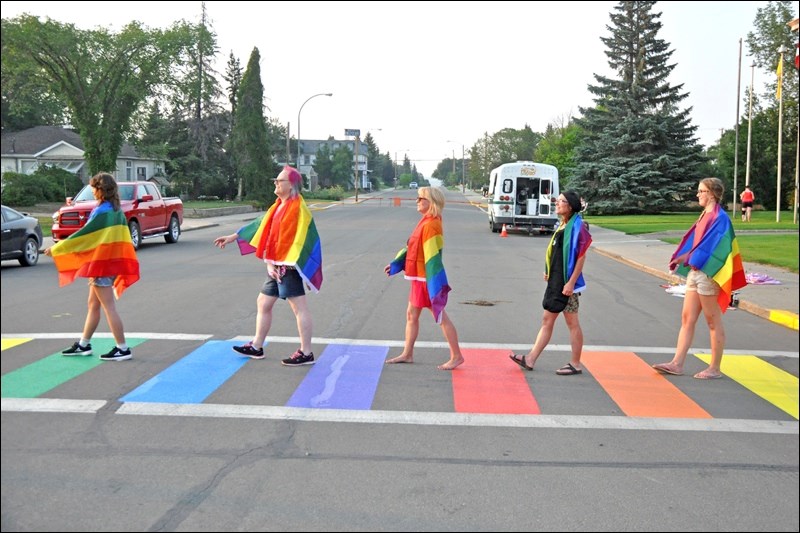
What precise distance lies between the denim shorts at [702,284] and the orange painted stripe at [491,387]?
1770 millimetres

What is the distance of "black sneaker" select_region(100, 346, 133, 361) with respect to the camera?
22.9ft

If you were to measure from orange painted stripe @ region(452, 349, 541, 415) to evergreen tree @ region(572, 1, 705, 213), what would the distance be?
3728cm

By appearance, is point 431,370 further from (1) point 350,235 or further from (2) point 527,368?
(1) point 350,235

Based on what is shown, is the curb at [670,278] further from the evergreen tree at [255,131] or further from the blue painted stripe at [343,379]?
the evergreen tree at [255,131]

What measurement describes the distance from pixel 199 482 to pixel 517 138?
325 feet

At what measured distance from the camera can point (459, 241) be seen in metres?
24.7

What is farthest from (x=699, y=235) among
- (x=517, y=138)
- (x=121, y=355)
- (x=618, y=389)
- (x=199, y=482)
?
(x=517, y=138)

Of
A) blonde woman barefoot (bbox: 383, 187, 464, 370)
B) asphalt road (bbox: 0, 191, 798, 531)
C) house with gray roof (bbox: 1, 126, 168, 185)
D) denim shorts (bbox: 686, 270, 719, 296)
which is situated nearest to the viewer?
house with gray roof (bbox: 1, 126, 168, 185)

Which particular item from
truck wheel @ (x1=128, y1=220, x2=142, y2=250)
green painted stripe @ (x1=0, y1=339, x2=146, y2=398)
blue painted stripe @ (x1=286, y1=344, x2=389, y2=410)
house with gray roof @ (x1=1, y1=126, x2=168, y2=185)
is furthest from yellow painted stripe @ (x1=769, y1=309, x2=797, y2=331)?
truck wheel @ (x1=128, y1=220, x2=142, y2=250)

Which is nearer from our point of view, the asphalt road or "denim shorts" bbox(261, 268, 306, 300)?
the asphalt road

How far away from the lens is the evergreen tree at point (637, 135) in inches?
1693

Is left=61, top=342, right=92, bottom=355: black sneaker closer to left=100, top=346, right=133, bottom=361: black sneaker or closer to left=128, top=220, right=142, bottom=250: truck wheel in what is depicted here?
left=100, top=346, right=133, bottom=361: black sneaker

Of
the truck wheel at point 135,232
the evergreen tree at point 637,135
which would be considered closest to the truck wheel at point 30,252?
the truck wheel at point 135,232

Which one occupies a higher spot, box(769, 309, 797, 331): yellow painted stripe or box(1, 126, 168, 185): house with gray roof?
box(1, 126, 168, 185): house with gray roof
